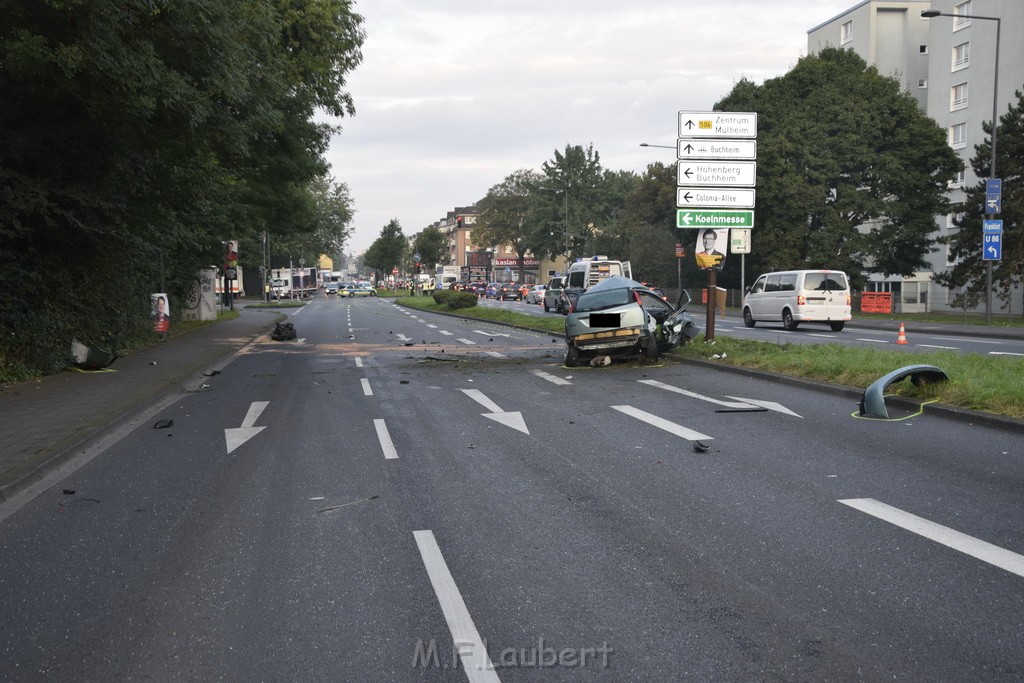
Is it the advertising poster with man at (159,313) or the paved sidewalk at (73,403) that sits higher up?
the advertising poster with man at (159,313)

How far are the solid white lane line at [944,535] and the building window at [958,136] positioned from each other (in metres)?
52.2

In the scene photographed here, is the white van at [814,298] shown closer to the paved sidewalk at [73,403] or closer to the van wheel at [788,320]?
the van wheel at [788,320]

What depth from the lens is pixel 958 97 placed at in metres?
51.2

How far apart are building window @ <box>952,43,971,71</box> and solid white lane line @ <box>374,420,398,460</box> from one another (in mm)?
51049

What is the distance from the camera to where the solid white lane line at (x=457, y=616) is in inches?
141

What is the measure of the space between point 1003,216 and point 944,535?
3415cm

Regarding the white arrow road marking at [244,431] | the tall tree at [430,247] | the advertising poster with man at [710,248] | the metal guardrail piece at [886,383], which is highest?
the tall tree at [430,247]

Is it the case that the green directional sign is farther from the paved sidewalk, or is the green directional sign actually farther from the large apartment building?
the large apartment building

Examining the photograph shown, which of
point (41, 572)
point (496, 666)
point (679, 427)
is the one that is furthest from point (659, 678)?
point (679, 427)

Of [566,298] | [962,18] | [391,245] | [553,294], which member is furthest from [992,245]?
[391,245]

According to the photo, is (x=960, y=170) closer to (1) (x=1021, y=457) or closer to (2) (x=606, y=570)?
(1) (x=1021, y=457)

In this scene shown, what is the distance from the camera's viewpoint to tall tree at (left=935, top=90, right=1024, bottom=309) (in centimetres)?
3397

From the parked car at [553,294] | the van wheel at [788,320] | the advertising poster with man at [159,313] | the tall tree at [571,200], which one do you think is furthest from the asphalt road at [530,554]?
the tall tree at [571,200]

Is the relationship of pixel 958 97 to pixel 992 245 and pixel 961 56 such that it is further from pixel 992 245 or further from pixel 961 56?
pixel 992 245
